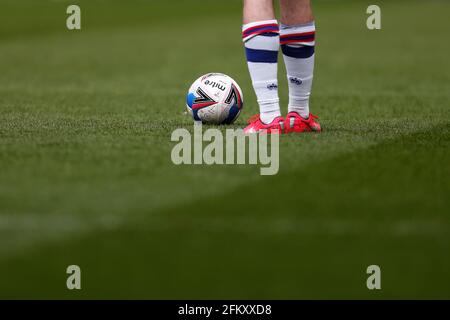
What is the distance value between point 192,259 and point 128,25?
1687cm

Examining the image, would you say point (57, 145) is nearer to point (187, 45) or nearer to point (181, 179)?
point (181, 179)

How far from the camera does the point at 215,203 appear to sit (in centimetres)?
401

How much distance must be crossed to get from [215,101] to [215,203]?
2415 millimetres

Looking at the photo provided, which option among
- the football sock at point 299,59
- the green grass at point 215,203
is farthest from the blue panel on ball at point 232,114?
the football sock at point 299,59

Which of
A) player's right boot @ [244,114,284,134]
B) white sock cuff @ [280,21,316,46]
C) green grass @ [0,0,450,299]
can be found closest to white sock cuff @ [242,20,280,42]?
white sock cuff @ [280,21,316,46]

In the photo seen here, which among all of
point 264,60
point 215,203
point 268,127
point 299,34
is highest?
point 299,34

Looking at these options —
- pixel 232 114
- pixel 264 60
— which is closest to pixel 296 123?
pixel 264 60

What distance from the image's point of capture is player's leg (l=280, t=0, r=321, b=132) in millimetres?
6156

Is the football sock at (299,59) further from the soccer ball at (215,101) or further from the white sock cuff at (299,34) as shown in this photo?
the soccer ball at (215,101)

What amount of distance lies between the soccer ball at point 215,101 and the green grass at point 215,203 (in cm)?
16

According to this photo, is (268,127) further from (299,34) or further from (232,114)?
(299,34)

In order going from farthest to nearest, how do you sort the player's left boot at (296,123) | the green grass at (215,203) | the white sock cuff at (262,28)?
the player's left boot at (296,123) < the white sock cuff at (262,28) < the green grass at (215,203)

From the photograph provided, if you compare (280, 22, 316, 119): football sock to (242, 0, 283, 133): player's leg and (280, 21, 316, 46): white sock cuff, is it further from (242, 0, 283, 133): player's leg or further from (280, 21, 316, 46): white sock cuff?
Result: (242, 0, 283, 133): player's leg

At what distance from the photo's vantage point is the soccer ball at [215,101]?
6.37 m
